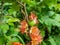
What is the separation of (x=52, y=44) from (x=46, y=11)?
25 centimetres

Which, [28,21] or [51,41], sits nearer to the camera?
[28,21]

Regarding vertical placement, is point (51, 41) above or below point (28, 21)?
below

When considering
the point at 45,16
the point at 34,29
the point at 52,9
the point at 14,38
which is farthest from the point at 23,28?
the point at 52,9

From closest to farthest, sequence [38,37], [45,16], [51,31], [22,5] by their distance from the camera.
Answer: [22,5] → [38,37] → [45,16] → [51,31]

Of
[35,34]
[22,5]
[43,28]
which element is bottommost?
[43,28]

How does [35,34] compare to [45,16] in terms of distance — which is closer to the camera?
[35,34]

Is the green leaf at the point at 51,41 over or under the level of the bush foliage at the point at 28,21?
under

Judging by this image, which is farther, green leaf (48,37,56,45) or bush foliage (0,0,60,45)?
green leaf (48,37,56,45)

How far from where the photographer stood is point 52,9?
1.74m

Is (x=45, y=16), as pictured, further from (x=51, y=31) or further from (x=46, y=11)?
(x=51, y=31)

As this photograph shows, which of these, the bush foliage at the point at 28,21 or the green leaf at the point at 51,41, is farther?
the green leaf at the point at 51,41

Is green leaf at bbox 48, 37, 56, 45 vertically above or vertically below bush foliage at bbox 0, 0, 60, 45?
below

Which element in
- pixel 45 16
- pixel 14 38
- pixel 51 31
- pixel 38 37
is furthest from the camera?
pixel 51 31

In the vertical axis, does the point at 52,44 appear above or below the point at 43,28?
below
